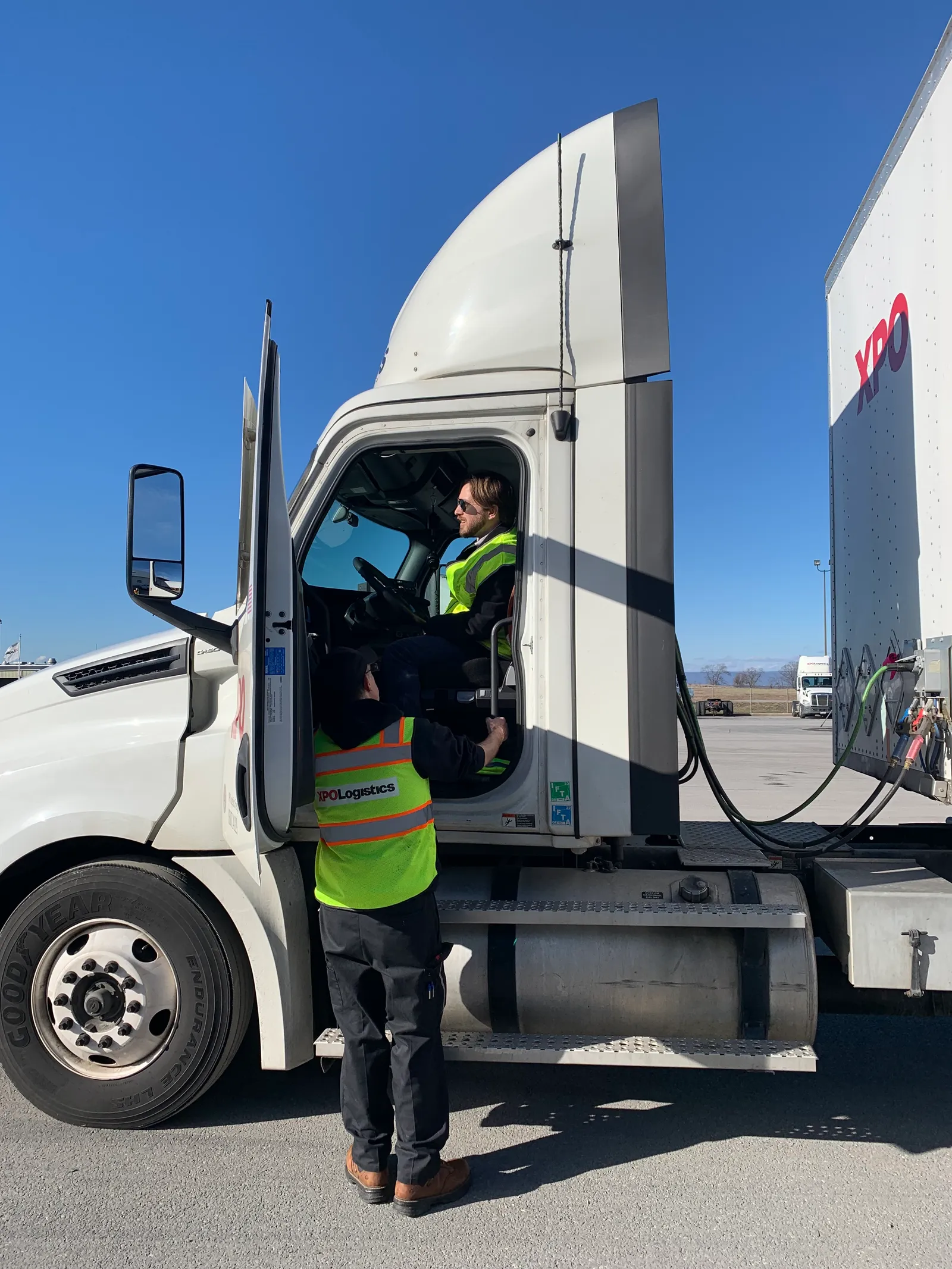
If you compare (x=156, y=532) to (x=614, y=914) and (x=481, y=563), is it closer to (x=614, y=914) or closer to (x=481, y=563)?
(x=481, y=563)

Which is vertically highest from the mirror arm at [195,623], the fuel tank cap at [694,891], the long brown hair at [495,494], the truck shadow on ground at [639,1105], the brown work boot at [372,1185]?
the long brown hair at [495,494]

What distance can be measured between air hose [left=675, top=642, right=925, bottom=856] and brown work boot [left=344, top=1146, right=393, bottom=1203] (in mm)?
1705

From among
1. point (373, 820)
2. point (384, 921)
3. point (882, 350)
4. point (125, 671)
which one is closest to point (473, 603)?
point (373, 820)

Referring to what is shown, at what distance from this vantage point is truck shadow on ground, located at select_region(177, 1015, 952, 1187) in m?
3.04

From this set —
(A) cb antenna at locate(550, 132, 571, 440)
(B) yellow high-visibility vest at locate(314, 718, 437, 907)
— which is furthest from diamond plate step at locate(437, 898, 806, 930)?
(A) cb antenna at locate(550, 132, 571, 440)

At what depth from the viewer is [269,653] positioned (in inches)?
103

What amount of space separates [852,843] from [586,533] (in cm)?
202

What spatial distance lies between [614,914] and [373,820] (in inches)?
35.8

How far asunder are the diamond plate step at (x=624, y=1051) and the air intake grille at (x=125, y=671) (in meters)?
1.44

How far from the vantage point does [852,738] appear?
11.5 ft

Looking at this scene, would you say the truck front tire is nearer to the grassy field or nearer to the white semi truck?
the white semi truck

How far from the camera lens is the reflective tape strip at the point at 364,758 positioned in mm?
2795

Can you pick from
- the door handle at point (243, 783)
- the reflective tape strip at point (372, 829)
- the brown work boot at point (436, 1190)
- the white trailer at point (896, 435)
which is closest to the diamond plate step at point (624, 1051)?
the brown work boot at point (436, 1190)

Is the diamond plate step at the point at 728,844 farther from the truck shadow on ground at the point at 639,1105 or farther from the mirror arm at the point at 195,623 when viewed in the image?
the mirror arm at the point at 195,623
